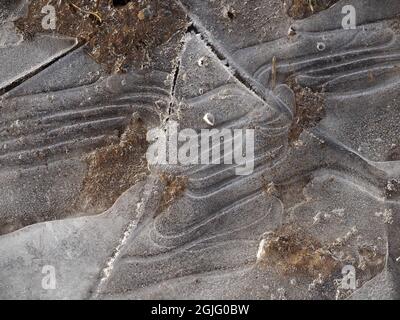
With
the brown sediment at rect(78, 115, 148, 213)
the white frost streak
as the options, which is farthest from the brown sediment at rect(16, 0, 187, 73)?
the white frost streak

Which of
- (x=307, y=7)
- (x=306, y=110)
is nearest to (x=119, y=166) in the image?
(x=306, y=110)

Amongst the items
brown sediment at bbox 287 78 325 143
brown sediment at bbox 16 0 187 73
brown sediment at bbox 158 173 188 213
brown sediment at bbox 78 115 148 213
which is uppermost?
brown sediment at bbox 16 0 187 73

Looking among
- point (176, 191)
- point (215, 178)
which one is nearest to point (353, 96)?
point (215, 178)

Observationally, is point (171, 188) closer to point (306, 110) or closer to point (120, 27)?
point (306, 110)

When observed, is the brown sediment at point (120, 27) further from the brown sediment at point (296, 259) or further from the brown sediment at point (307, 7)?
the brown sediment at point (296, 259)

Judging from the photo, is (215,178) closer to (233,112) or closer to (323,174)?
(233,112)

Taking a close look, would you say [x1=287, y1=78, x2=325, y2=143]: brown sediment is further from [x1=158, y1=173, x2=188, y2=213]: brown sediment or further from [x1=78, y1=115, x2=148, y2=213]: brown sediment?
[x1=78, y1=115, x2=148, y2=213]: brown sediment
